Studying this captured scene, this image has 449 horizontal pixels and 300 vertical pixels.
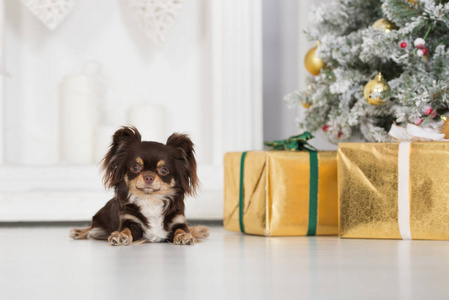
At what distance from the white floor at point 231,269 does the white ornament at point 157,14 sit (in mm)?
1079

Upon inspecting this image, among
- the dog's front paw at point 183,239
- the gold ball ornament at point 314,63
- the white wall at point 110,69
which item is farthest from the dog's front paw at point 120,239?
the white wall at point 110,69

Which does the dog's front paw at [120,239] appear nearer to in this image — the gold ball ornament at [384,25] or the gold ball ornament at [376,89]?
the gold ball ornament at [376,89]

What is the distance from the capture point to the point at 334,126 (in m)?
2.13

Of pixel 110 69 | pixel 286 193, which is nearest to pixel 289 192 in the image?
pixel 286 193

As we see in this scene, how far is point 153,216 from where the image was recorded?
63.0 inches

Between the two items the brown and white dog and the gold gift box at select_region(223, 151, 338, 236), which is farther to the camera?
the gold gift box at select_region(223, 151, 338, 236)

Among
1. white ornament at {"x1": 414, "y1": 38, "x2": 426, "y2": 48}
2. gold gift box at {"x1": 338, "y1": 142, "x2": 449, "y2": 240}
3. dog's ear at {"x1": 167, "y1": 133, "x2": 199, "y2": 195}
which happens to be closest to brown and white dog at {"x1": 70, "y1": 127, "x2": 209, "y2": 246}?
dog's ear at {"x1": 167, "y1": 133, "x2": 199, "y2": 195}

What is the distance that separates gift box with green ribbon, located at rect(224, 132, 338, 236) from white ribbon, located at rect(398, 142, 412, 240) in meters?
0.21

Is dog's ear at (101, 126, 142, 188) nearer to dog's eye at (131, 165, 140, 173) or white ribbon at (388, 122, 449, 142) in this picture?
dog's eye at (131, 165, 140, 173)

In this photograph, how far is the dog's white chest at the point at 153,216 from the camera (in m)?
1.58

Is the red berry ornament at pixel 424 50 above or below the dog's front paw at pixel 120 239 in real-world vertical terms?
above

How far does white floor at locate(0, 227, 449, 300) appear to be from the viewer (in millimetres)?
1019

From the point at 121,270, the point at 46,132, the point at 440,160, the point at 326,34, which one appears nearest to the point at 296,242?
the point at 440,160

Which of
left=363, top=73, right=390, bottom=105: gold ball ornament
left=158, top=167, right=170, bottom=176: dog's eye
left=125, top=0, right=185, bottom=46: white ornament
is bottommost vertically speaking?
left=158, top=167, right=170, bottom=176: dog's eye
